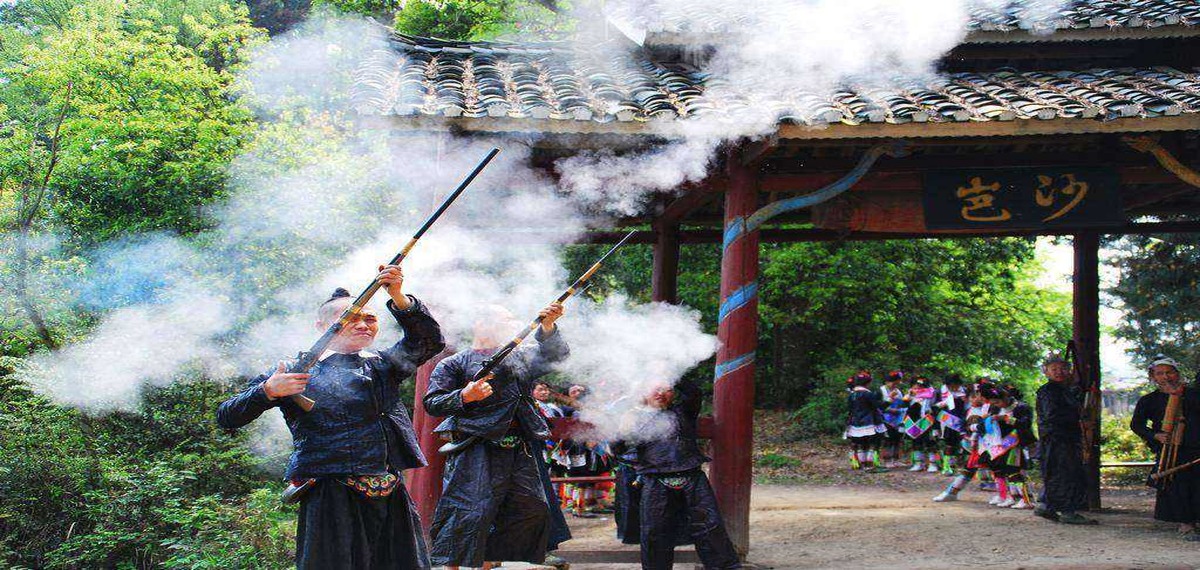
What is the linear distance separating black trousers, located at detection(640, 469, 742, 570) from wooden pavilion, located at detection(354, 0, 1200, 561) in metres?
0.43

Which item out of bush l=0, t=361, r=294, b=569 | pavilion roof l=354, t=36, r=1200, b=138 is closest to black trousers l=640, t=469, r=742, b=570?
pavilion roof l=354, t=36, r=1200, b=138

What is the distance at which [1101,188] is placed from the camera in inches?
285

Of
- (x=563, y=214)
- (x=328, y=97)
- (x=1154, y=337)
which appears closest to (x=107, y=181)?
(x=328, y=97)

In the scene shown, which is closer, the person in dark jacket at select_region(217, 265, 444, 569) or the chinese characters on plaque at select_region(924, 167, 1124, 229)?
the person in dark jacket at select_region(217, 265, 444, 569)

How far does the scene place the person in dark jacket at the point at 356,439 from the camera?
4074mm

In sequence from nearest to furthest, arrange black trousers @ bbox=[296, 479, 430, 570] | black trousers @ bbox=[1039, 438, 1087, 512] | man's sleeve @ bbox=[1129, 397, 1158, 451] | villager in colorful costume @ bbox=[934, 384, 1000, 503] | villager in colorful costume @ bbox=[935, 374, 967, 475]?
black trousers @ bbox=[296, 479, 430, 570]
man's sleeve @ bbox=[1129, 397, 1158, 451]
black trousers @ bbox=[1039, 438, 1087, 512]
villager in colorful costume @ bbox=[934, 384, 1000, 503]
villager in colorful costume @ bbox=[935, 374, 967, 475]

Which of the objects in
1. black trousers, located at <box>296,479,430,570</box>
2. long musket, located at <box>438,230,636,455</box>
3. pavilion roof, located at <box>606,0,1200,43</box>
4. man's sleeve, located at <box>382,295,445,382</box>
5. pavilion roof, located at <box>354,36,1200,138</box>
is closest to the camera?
black trousers, located at <box>296,479,430,570</box>

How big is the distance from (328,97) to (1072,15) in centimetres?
1616

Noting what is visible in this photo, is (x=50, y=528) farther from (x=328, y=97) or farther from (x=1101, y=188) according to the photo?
(x=328, y=97)

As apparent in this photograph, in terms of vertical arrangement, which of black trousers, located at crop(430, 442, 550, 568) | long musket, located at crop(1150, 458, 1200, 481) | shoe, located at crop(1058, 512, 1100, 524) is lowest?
shoe, located at crop(1058, 512, 1100, 524)

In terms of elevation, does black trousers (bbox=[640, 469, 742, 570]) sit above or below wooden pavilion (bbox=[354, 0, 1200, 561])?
below

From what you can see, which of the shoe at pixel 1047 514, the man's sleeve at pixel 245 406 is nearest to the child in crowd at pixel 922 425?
the shoe at pixel 1047 514

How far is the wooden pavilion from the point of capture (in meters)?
6.10

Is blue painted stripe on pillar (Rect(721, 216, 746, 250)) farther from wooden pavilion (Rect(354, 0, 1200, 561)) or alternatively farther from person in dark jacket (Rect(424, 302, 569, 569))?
person in dark jacket (Rect(424, 302, 569, 569))
